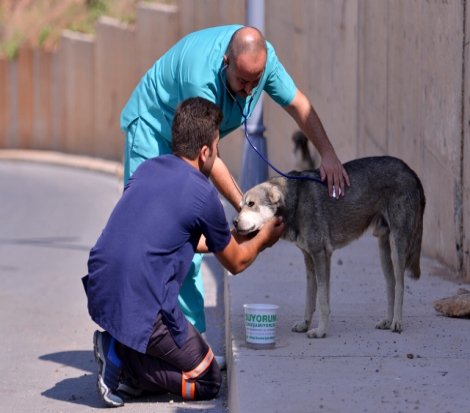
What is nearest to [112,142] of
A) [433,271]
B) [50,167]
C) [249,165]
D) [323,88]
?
[50,167]

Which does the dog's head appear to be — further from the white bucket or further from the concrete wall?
the concrete wall

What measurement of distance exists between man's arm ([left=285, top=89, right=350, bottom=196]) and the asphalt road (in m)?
1.41

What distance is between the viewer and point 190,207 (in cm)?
623

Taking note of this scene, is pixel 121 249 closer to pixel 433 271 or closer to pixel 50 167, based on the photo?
pixel 433 271

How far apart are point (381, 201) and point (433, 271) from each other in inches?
97.0

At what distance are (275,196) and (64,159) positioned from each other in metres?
20.9

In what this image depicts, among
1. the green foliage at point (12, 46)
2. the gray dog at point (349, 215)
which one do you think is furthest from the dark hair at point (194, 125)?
the green foliage at point (12, 46)

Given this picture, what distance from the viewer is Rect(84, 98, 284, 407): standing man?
625cm

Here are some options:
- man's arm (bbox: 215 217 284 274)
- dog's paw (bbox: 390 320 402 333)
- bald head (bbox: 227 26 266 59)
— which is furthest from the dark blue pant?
bald head (bbox: 227 26 266 59)

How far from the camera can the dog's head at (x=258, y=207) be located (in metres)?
6.90

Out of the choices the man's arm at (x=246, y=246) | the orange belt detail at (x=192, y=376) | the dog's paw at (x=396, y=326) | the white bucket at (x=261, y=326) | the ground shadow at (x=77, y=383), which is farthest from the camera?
the dog's paw at (x=396, y=326)

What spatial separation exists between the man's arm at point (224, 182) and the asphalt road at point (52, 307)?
112cm

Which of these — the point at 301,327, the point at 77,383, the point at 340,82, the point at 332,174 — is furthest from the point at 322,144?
the point at 340,82

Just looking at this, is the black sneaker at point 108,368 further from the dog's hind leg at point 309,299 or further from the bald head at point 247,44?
the bald head at point 247,44
